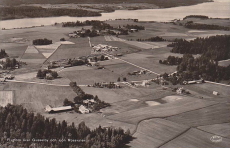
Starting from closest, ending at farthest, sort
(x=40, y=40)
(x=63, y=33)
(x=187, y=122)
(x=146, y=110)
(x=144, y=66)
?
(x=187, y=122) < (x=146, y=110) < (x=144, y=66) < (x=40, y=40) < (x=63, y=33)

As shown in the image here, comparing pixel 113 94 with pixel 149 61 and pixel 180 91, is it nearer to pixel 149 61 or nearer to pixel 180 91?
pixel 180 91

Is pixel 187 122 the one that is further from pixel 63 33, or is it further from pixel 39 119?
pixel 63 33

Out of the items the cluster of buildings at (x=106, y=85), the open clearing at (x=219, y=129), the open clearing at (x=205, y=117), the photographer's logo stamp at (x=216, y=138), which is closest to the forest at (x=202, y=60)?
the cluster of buildings at (x=106, y=85)

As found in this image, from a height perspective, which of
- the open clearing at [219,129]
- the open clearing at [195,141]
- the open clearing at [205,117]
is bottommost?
the open clearing at [195,141]

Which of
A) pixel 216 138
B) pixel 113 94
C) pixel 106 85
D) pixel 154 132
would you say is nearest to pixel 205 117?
pixel 216 138

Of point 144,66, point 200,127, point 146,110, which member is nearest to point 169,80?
point 144,66

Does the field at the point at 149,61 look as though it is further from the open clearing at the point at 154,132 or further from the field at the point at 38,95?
the open clearing at the point at 154,132
